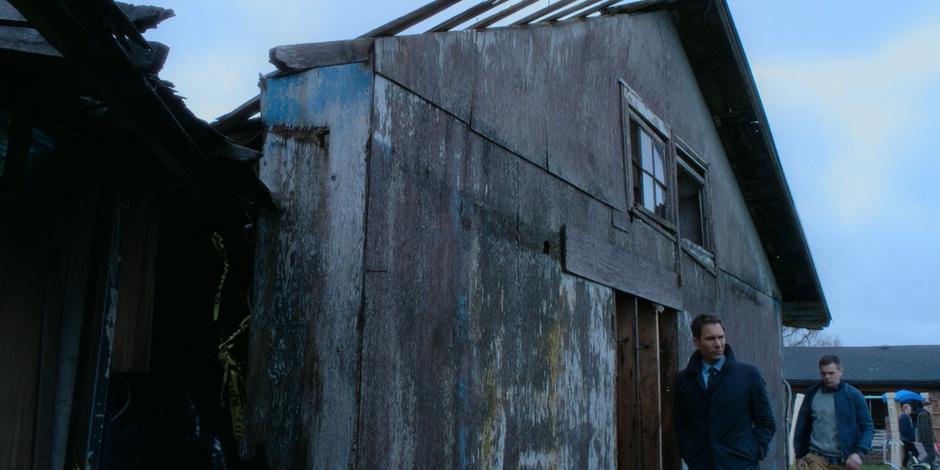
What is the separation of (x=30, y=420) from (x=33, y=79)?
3.88ft

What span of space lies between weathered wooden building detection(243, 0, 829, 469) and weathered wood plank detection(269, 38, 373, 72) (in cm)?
1

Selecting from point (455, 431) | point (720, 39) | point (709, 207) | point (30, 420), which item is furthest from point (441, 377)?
point (720, 39)

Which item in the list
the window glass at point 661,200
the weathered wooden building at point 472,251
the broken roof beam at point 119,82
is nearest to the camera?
the broken roof beam at point 119,82

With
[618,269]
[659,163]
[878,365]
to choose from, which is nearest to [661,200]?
[659,163]

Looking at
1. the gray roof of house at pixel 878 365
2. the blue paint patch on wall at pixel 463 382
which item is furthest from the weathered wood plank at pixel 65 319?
the gray roof of house at pixel 878 365

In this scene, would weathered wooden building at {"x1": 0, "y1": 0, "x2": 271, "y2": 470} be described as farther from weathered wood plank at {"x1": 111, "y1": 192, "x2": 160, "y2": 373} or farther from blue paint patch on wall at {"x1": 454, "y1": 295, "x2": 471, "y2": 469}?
blue paint patch on wall at {"x1": 454, "y1": 295, "x2": 471, "y2": 469}

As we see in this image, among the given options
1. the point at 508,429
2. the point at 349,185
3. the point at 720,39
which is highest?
the point at 720,39

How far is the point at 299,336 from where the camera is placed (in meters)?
3.29

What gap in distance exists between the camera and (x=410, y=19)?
12.6ft

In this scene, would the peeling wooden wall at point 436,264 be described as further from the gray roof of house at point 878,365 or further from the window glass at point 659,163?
the gray roof of house at point 878,365

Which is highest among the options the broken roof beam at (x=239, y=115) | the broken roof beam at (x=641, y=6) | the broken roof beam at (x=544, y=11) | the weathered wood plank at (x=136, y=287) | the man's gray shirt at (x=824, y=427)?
the broken roof beam at (x=641, y=6)

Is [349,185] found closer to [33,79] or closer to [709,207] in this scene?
[33,79]

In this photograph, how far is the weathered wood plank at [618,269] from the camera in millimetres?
5090

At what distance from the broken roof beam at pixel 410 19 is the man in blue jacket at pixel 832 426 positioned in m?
4.16
